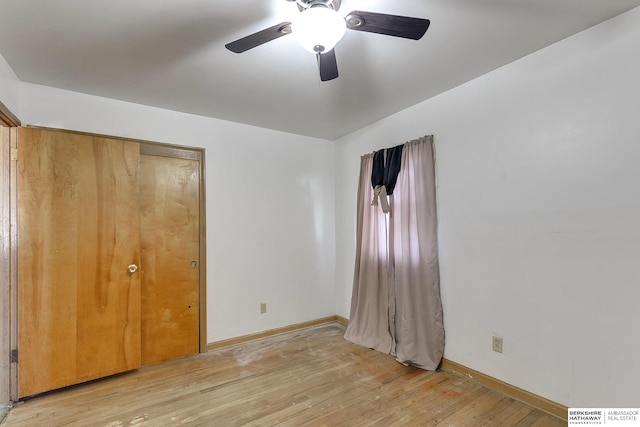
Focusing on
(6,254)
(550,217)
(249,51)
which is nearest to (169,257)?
(6,254)

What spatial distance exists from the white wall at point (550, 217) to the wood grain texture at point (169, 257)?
2.43 metres

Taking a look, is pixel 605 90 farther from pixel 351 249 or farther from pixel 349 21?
pixel 351 249

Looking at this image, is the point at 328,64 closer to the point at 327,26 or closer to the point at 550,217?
the point at 327,26

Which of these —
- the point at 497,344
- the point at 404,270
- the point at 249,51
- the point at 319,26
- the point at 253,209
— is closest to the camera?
the point at 319,26

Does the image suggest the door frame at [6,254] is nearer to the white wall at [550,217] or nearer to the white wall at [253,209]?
the white wall at [253,209]

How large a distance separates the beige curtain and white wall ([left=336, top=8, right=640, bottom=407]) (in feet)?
0.39

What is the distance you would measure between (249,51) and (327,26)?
0.91m

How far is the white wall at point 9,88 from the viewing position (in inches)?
77.3

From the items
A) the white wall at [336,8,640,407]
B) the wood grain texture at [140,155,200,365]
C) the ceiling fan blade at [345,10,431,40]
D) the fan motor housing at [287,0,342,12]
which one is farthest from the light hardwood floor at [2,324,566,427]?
the fan motor housing at [287,0,342,12]

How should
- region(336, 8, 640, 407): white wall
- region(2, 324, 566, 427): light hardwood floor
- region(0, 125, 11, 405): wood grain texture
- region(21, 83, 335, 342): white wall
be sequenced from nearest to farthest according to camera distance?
1. region(336, 8, 640, 407): white wall
2. region(2, 324, 566, 427): light hardwood floor
3. region(0, 125, 11, 405): wood grain texture
4. region(21, 83, 335, 342): white wall

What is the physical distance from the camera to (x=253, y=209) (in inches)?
133

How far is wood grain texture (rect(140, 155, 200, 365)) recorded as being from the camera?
9.14 feet

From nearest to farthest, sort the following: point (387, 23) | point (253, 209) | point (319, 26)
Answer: point (319, 26) < point (387, 23) < point (253, 209)

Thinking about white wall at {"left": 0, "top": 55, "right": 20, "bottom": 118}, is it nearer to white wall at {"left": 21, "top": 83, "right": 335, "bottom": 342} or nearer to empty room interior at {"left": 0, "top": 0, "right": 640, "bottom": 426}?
empty room interior at {"left": 0, "top": 0, "right": 640, "bottom": 426}
